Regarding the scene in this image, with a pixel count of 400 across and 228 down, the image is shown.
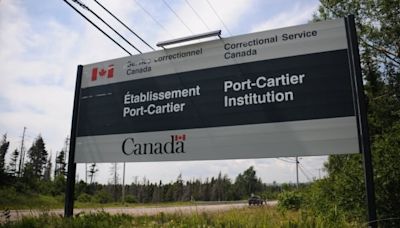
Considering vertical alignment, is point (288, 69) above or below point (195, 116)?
above

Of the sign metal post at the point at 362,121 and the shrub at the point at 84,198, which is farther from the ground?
the sign metal post at the point at 362,121

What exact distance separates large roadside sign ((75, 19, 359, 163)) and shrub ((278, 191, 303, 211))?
1189cm

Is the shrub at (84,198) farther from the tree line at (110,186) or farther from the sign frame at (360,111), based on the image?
the sign frame at (360,111)

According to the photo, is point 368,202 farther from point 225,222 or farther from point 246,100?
point 246,100

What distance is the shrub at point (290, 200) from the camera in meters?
16.7

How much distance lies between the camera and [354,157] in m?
8.19

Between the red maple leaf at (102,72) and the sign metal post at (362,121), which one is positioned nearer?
the sign metal post at (362,121)

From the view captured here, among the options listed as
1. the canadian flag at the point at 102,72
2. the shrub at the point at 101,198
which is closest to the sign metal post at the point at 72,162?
the canadian flag at the point at 102,72

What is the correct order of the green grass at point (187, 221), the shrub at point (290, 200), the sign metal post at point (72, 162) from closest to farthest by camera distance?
the green grass at point (187, 221) < the sign metal post at point (72, 162) < the shrub at point (290, 200)

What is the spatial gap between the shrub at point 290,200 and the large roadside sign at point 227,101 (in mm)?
11893

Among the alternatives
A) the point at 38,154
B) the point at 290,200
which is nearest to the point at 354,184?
the point at 290,200

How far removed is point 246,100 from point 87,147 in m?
3.65

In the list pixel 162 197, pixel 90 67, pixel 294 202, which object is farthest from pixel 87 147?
pixel 162 197

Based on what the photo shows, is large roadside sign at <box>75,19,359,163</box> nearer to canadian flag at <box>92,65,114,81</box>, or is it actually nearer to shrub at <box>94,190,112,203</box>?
canadian flag at <box>92,65,114,81</box>
